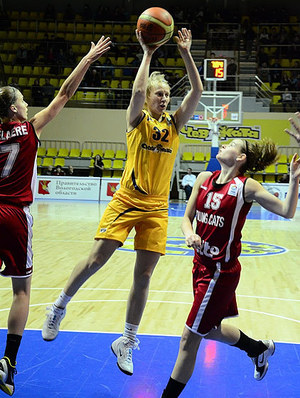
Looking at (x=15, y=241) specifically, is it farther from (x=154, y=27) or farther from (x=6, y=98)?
(x=154, y=27)

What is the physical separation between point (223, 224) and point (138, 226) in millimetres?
925

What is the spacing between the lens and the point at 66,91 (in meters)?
3.68

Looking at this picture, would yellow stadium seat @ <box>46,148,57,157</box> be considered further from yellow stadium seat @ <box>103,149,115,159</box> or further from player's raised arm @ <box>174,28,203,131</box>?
player's raised arm @ <box>174,28,203,131</box>

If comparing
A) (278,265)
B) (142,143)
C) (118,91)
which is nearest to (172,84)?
(118,91)

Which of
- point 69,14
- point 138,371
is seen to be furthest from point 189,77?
point 69,14

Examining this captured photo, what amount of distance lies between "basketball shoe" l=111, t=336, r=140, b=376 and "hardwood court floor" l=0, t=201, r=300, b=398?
8cm

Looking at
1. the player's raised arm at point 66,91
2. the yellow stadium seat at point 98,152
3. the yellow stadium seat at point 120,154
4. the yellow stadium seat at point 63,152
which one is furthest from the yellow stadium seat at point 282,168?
the player's raised arm at point 66,91

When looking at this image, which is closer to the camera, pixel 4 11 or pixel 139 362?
pixel 139 362

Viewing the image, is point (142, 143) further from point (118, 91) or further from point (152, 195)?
point (118, 91)

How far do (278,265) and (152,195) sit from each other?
4880 millimetres

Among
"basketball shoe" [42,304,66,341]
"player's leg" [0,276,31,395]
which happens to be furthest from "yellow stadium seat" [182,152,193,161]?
"player's leg" [0,276,31,395]

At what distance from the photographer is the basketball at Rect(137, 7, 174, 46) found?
3881 mm

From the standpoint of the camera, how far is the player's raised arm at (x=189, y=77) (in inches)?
152

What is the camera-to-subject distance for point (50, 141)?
914 inches
